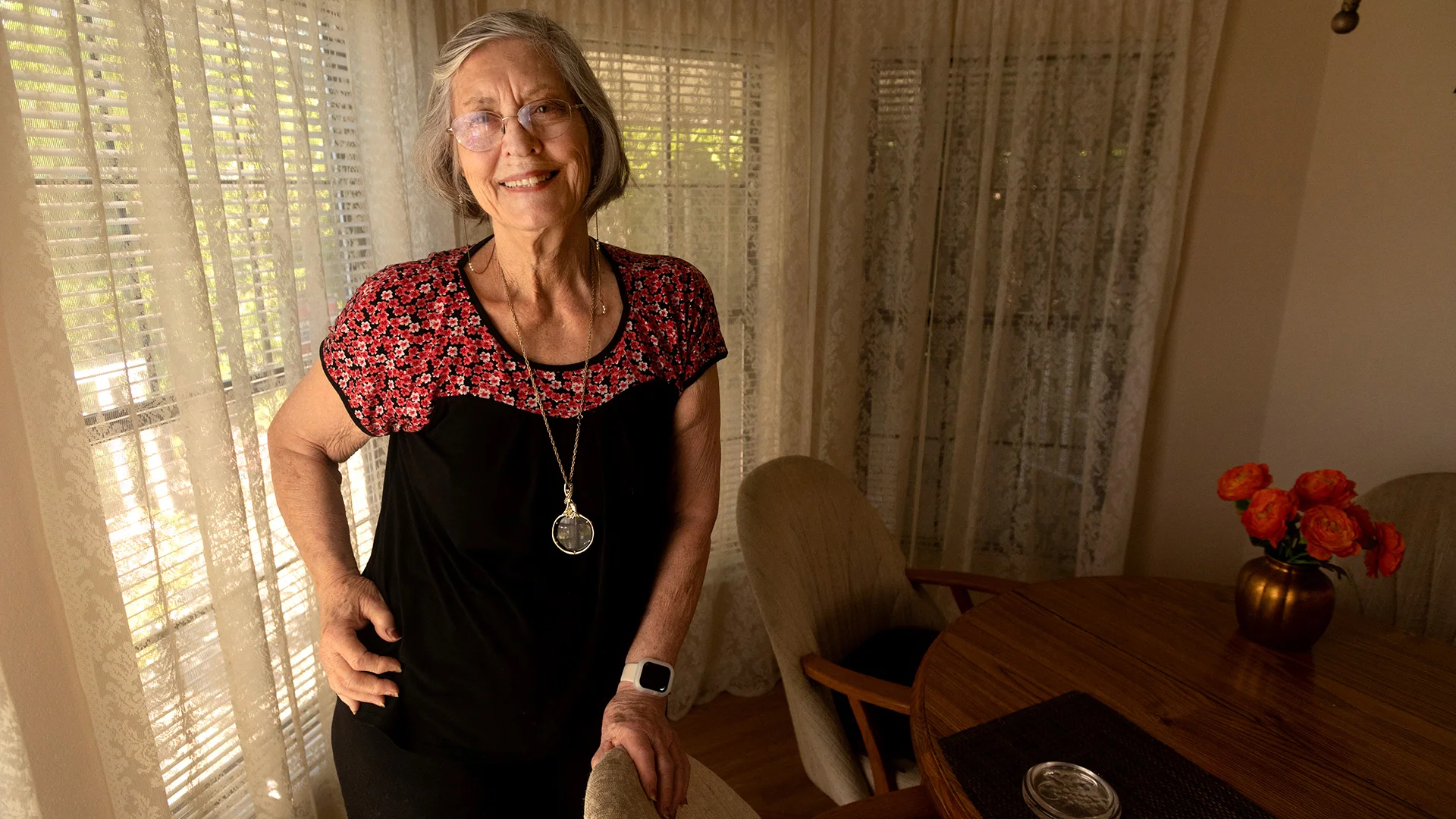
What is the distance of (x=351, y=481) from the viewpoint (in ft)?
6.15

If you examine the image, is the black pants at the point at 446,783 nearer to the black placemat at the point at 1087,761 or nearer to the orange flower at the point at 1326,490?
the black placemat at the point at 1087,761

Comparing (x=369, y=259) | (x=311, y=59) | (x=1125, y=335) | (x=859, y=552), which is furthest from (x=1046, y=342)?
(x=311, y=59)

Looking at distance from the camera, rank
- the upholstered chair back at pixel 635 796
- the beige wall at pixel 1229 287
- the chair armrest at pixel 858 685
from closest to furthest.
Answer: the upholstered chair back at pixel 635 796
the chair armrest at pixel 858 685
the beige wall at pixel 1229 287

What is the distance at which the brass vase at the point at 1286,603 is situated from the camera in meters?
1.49

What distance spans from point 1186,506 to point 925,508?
3.06 ft

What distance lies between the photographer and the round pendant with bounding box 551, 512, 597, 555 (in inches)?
45.4

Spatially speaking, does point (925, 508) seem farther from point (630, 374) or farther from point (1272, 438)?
point (630, 374)

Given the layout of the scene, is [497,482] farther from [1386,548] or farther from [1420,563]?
[1420,563]

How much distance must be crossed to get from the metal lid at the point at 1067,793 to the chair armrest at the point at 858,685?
11.2 inches

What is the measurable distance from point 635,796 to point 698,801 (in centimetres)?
19

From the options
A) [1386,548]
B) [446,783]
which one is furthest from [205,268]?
[1386,548]

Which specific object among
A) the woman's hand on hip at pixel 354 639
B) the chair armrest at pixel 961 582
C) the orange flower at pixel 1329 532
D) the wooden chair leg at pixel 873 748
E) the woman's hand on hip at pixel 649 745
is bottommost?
the wooden chair leg at pixel 873 748

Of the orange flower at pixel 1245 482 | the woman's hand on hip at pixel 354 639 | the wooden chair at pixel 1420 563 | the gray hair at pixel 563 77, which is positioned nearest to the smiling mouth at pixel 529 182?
the gray hair at pixel 563 77

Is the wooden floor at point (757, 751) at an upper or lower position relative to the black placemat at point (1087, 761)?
lower
